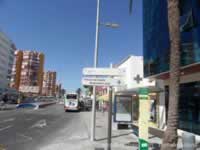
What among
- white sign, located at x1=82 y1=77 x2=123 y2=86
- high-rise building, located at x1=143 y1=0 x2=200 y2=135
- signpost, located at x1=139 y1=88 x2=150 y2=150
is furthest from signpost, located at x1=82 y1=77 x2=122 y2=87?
high-rise building, located at x1=143 y1=0 x2=200 y2=135

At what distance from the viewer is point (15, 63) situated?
494 ft

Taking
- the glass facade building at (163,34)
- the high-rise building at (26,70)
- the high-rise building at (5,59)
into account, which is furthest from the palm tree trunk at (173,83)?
the high-rise building at (26,70)

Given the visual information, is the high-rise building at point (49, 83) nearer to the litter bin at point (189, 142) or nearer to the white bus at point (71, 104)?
the white bus at point (71, 104)

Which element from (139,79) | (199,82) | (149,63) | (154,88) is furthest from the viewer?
(139,79)

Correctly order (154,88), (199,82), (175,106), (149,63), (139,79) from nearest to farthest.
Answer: (175,106) → (199,82) → (149,63) → (154,88) → (139,79)

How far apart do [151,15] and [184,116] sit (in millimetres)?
8399

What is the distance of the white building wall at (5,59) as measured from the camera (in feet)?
373

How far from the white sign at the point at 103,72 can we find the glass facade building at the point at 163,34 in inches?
197

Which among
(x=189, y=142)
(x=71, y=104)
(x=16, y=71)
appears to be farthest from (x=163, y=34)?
(x=16, y=71)

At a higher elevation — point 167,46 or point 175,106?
point 167,46

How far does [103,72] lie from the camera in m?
12.2

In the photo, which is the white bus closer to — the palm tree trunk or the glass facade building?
the glass facade building

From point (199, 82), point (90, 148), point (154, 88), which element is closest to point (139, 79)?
point (154, 88)

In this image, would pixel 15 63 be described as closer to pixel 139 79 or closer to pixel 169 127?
pixel 139 79
